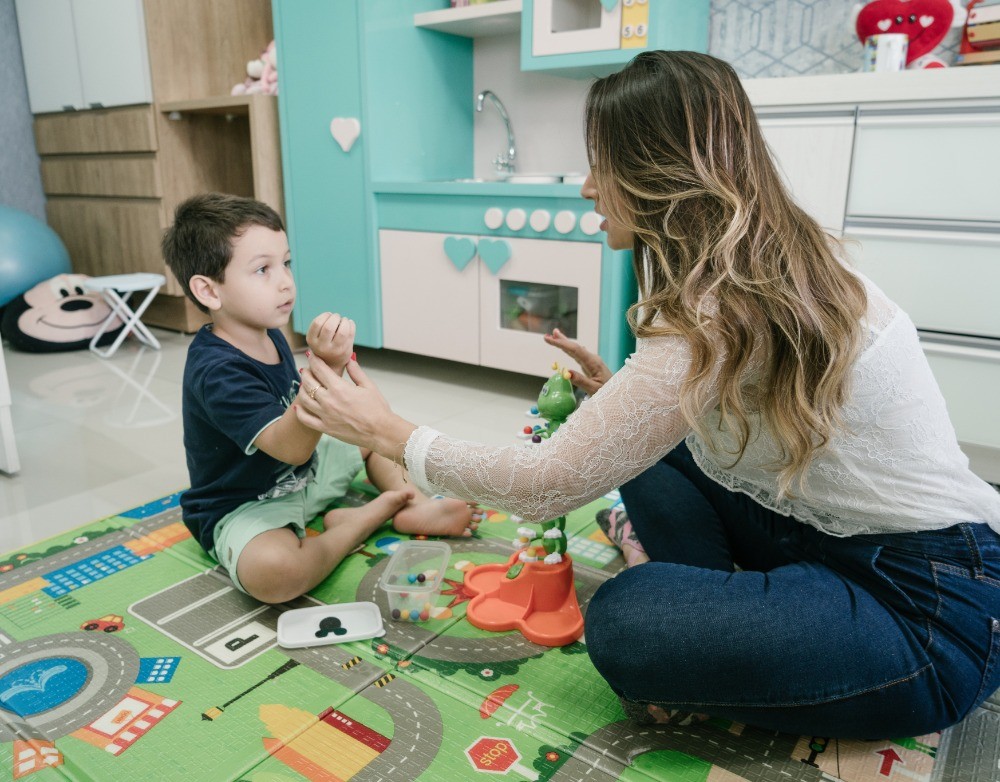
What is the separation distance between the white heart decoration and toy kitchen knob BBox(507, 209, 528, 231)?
610mm

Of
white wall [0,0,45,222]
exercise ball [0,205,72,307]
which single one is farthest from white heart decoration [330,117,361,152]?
white wall [0,0,45,222]

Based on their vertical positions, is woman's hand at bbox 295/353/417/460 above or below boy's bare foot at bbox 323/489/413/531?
above

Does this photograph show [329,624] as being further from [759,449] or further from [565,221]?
[565,221]

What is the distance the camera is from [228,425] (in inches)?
45.2

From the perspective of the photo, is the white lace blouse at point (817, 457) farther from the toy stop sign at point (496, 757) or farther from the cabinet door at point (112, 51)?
the cabinet door at point (112, 51)

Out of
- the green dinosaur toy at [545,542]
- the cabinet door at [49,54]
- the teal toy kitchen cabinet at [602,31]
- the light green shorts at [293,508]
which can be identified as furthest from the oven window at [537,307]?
the cabinet door at [49,54]

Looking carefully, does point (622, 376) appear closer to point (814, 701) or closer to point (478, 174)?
point (814, 701)

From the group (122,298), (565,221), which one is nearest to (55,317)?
(122,298)

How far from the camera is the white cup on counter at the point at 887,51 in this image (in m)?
1.82

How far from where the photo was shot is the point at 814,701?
816 millimetres

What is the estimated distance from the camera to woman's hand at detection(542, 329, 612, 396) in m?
1.20

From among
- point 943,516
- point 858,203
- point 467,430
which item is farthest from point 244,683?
point 858,203

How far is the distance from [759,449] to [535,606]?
1.46ft

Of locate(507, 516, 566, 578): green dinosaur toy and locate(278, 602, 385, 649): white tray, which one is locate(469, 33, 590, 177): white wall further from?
locate(278, 602, 385, 649): white tray
